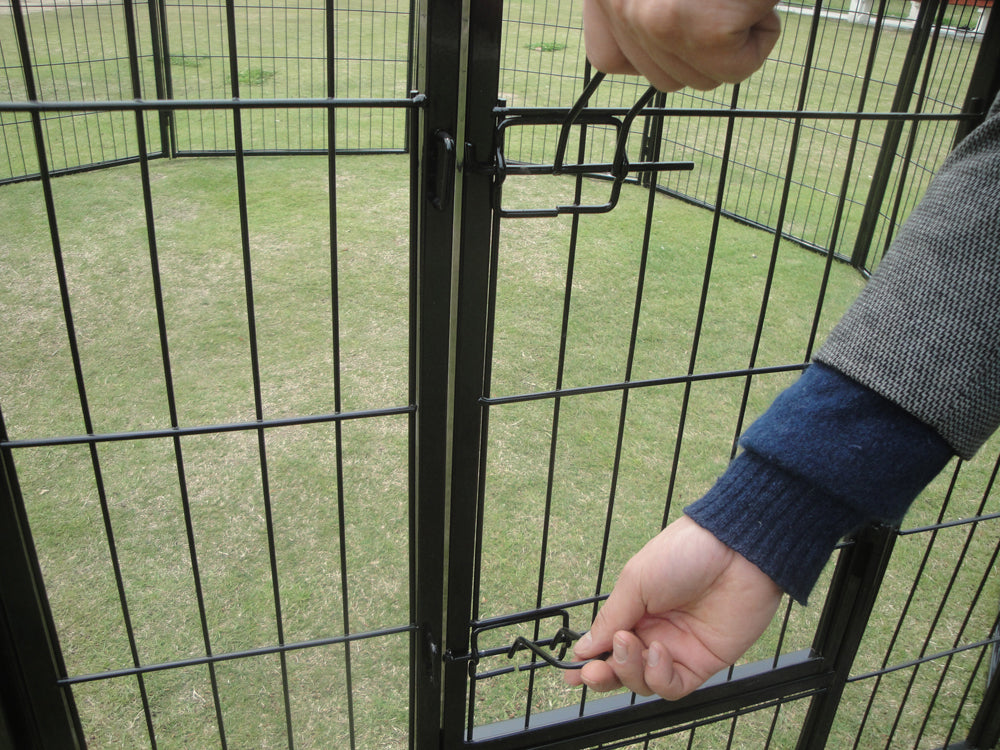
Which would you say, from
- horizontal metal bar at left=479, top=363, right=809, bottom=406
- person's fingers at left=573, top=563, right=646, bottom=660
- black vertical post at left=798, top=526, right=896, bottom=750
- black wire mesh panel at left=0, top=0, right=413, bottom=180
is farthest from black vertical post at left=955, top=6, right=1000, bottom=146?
black wire mesh panel at left=0, top=0, right=413, bottom=180

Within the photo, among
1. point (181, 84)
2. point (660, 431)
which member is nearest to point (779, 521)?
point (660, 431)

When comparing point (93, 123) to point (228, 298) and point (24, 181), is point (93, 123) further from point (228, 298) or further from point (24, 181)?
point (228, 298)

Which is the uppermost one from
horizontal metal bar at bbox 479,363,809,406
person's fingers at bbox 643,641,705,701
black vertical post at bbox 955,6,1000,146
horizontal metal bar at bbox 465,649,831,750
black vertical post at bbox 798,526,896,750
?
black vertical post at bbox 955,6,1000,146

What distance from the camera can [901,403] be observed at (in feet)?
2.16

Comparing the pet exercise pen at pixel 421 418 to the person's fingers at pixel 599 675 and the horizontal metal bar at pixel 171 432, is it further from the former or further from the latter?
the person's fingers at pixel 599 675

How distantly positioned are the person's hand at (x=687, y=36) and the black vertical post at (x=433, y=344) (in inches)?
21.4

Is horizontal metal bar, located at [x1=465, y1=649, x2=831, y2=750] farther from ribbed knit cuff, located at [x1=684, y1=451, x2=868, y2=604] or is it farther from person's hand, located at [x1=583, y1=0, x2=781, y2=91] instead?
person's hand, located at [x1=583, y1=0, x2=781, y2=91]

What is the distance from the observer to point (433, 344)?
1.20 m

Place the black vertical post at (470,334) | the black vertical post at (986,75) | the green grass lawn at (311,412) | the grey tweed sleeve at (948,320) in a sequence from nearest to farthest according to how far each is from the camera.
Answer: the grey tweed sleeve at (948,320) → the black vertical post at (470,334) → the black vertical post at (986,75) → the green grass lawn at (311,412)

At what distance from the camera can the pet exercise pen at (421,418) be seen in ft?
3.88

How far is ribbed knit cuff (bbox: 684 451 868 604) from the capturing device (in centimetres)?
72

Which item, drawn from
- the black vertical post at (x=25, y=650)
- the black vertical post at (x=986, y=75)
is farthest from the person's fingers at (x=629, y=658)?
the black vertical post at (x=986, y=75)

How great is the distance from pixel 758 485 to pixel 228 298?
3645 millimetres

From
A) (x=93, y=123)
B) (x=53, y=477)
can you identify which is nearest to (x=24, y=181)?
(x=93, y=123)
